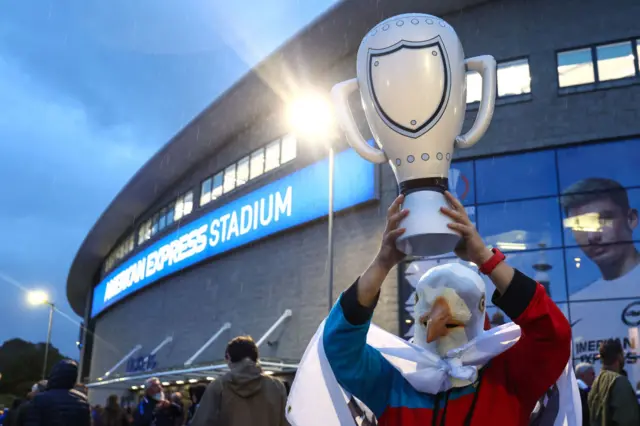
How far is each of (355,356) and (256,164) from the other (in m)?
19.8

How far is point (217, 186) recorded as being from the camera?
952 inches

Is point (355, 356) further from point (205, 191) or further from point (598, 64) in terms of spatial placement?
point (205, 191)

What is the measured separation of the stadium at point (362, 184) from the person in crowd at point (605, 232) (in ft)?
0.16

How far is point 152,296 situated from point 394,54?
87.2ft

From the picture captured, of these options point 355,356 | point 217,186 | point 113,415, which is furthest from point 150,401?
point 217,186

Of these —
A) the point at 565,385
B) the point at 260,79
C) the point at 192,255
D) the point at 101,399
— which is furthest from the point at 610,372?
the point at 101,399

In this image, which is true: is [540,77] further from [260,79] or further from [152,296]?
[152,296]

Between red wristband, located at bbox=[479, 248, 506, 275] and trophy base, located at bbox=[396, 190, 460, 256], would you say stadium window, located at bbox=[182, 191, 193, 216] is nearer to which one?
trophy base, located at bbox=[396, 190, 460, 256]

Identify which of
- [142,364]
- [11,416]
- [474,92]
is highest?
[474,92]

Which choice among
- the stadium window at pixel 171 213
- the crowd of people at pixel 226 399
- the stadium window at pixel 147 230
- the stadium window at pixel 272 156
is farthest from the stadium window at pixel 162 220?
the crowd of people at pixel 226 399

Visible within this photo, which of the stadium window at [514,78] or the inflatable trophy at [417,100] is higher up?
the stadium window at [514,78]

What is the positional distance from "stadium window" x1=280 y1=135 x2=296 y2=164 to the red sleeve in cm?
1759

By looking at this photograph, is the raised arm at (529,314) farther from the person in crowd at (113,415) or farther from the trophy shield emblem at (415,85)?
the person in crowd at (113,415)

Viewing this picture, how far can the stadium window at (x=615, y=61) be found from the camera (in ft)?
48.0
